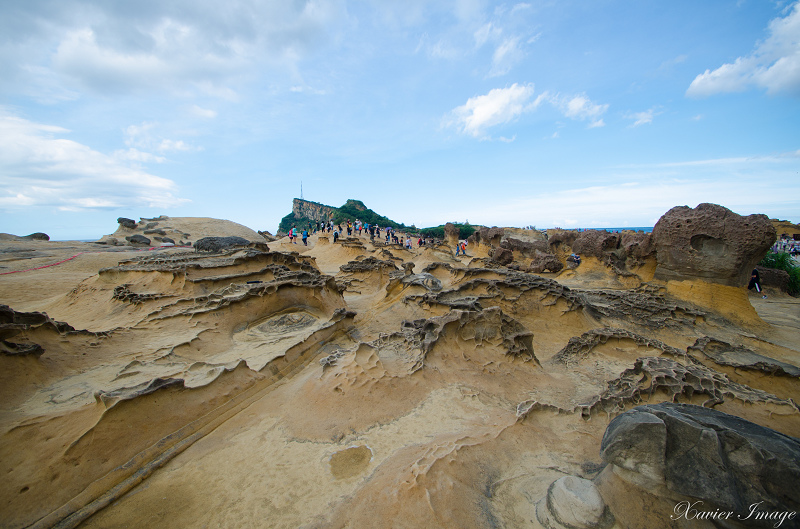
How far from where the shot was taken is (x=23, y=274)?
1077 cm

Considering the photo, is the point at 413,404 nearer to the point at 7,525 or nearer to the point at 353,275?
the point at 7,525

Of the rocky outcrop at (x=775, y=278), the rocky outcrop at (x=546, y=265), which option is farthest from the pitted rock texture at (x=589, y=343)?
the rocky outcrop at (x=775, y=278)

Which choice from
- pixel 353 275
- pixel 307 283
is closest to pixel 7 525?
pixel 307 283

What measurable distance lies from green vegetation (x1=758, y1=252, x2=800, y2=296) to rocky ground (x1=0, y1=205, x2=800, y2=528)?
22.3 ft

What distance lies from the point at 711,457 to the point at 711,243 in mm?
9414

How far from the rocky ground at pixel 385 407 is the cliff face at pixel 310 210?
46408 mm

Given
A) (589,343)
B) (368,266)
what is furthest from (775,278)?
(368,266)

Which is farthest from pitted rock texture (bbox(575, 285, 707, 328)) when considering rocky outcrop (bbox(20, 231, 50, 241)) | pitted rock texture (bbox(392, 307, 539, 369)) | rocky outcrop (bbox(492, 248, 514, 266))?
rocky outcrop (bbox(20, 231, 50, 241))

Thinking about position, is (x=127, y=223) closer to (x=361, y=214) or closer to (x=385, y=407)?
(x=385, y=407)

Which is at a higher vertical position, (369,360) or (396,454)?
(369,360)

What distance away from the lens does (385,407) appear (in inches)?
148

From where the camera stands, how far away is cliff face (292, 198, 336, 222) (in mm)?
53713

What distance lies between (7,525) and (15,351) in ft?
7.43

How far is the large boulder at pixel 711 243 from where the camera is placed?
25.8ft
